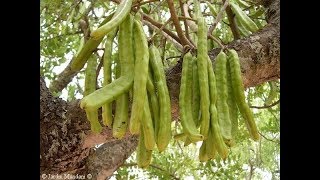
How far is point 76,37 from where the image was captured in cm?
312

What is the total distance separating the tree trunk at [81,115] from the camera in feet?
5.59

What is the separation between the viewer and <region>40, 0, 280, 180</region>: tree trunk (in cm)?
171

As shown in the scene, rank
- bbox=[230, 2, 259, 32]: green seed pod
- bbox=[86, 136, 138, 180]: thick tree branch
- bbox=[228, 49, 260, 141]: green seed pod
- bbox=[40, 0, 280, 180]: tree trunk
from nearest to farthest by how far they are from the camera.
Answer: bbox=[228, 49, 260, 141]: green seed pod
bbox=[40, 0, 280, 180]: tree trunk
bbox=[230, 2, 259, 32]: green seed pod
bbox=[86, 136, 138, 180]: thick tree branch

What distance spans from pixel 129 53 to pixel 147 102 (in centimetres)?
17

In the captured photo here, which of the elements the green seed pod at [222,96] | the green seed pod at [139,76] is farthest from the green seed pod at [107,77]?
the green seed pod at [222,96]

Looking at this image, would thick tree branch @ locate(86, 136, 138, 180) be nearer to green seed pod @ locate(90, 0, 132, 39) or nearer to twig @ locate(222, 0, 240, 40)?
twig @ locate(222, 0, 240, 40)

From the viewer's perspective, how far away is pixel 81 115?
1.71 metres

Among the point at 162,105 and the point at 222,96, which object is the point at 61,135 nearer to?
the point at 162,105

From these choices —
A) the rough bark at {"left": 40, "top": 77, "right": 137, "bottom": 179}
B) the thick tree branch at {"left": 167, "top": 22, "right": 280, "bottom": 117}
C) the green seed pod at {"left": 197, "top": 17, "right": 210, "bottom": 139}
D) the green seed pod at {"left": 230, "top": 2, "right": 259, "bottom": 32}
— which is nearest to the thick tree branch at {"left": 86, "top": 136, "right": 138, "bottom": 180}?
the rough bark at {"left": 40, "top": 77, "right": 137, "bottom": 179}
